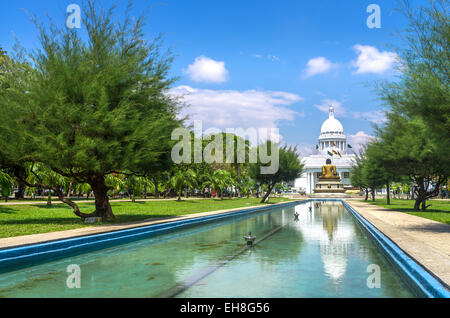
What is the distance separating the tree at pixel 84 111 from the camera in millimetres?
16500

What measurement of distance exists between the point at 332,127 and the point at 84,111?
160 metres

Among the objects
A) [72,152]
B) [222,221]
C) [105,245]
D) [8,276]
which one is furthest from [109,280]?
[222,221]

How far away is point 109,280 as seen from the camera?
868 centimetres

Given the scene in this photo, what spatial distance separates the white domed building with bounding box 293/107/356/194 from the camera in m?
145

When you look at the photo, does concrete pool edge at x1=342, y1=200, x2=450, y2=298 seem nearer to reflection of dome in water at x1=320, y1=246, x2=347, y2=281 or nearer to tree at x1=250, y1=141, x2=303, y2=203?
reflection of dome in water at x1=320, y1=246, x2=347, y2=281

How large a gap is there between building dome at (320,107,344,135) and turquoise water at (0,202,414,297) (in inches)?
6257

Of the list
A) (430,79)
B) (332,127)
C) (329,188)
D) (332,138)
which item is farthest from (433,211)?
(332,127)

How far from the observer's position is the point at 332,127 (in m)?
168

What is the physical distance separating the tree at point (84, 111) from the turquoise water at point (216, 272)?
187 inches

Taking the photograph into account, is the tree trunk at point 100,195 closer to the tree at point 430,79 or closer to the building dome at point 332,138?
the tree at point 430,79

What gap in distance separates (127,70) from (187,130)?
15.2ft

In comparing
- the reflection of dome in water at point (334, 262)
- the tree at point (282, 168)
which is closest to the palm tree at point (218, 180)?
the tree at point (282, 168)

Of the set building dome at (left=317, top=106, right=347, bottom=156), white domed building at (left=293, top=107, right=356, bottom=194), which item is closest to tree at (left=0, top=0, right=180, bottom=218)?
white domed building at (left=293, top=107, right=356, bottom=194)
